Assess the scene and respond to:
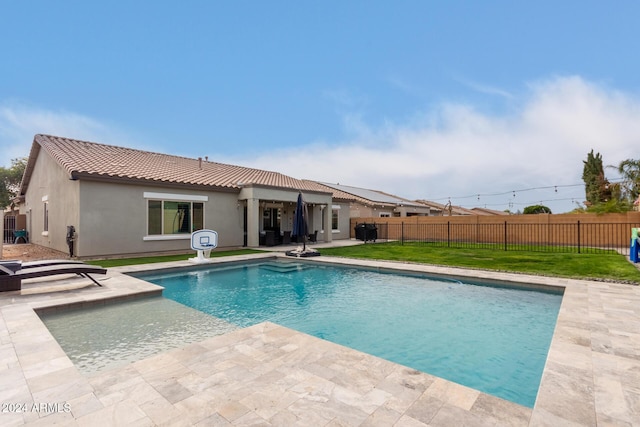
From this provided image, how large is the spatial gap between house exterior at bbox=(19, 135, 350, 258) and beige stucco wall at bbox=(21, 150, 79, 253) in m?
0.05

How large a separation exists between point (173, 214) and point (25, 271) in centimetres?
804

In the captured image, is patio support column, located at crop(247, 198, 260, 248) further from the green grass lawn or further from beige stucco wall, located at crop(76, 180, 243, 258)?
the green grass lawn

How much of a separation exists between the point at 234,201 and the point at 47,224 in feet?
33.6

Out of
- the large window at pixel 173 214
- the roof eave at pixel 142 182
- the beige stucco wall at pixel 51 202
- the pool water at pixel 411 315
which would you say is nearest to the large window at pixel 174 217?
the large window at pixel 173 214

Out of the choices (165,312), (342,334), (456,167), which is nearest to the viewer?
(342,334)

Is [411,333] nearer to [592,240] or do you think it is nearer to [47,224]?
[592,240]

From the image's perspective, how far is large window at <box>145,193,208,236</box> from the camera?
1448cm

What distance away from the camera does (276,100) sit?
19422 millimetres

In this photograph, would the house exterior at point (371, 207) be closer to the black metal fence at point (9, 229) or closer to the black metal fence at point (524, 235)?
the black metal fence at point (524, 235)

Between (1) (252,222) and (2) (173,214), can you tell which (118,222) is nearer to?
(2) (173,214)

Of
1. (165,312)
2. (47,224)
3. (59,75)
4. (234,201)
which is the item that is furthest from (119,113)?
(165,312)

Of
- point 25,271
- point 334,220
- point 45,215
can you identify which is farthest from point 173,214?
point 334,220

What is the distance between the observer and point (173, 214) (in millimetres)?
15242

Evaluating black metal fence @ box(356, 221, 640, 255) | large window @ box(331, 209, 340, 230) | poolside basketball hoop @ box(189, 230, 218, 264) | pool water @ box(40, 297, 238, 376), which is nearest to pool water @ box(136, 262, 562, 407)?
pool water @ box(40, 297, 238, 376)
